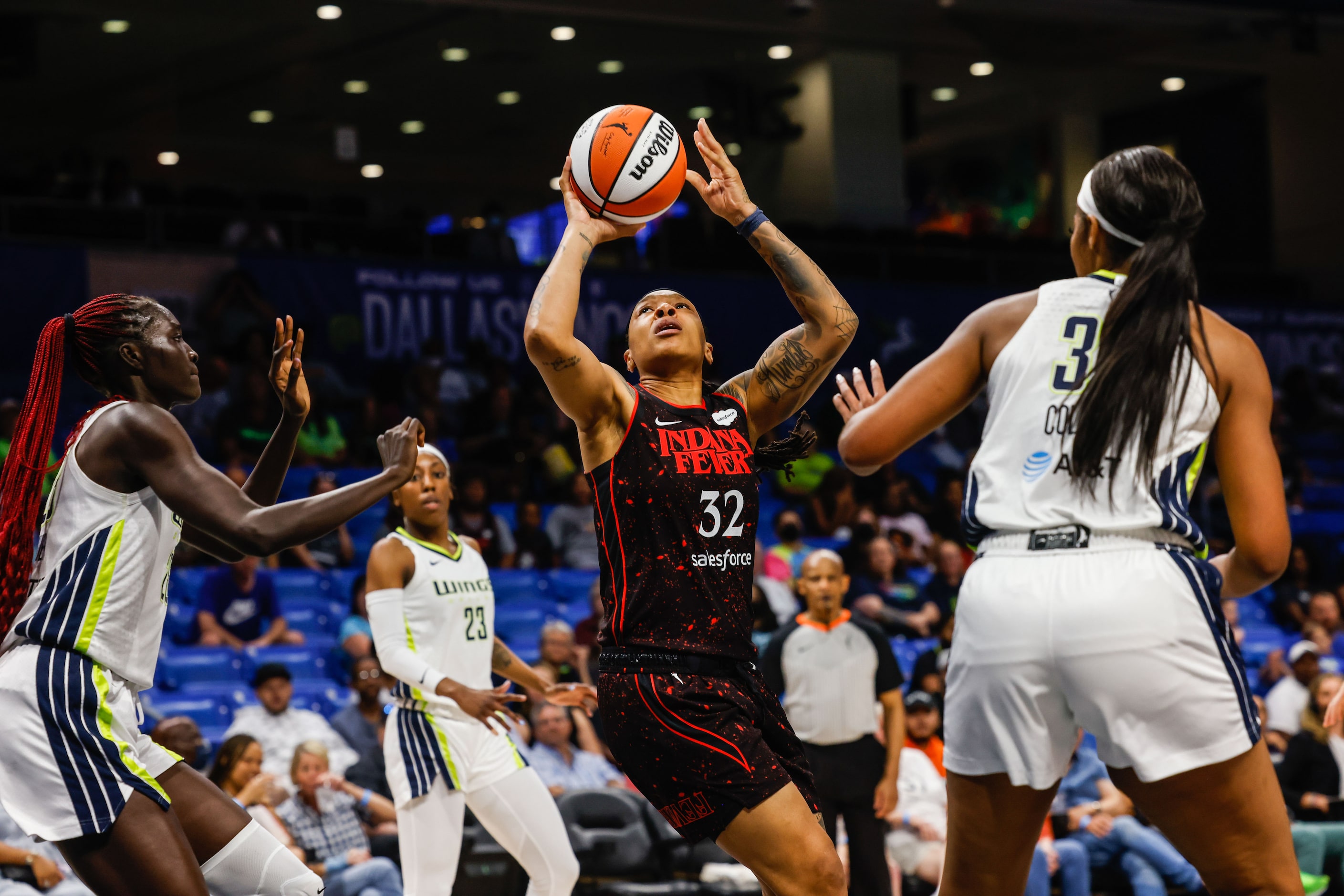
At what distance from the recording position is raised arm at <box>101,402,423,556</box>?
3.26 meters

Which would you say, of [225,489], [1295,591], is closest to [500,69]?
[1295,591]

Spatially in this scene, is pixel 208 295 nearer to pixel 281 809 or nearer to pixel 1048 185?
pixel 281 809

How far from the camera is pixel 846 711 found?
313 inches

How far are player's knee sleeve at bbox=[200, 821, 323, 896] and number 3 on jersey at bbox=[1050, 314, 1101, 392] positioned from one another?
7.30 ft

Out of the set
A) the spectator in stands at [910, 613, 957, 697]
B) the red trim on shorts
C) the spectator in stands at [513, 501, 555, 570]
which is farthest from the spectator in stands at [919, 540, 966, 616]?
the red trim on shorts

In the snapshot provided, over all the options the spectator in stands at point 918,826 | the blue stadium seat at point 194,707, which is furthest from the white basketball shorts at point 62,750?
the blue stadium seat at point 194,707

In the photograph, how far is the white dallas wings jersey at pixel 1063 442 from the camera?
2.94 m

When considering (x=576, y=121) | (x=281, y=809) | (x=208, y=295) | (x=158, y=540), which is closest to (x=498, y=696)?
(x=158, y=540)

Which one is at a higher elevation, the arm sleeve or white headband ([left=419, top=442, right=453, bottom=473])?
white headband ([left=419, top=442, right=453, bottom=473])

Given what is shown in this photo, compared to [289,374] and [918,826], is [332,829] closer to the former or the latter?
[918,826]

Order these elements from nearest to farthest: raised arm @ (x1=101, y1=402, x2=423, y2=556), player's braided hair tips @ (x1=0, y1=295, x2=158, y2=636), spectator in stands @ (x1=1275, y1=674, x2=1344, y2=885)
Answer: raised arm @ (x1=101, y1=402, x2=423, y2=556), player's braided hair tips @ (x1=0, y1=295, x2=158, y2=636), spectator in stands @ (x1=1275, y1=674, x2=1344, y2=885)

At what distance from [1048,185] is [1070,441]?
64.6 feet

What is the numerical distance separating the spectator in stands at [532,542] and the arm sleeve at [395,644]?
667 cm

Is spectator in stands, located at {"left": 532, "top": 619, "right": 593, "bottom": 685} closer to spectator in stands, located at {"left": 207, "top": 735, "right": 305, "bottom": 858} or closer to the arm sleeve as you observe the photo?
spectator in stands, located at {"left": 207, "top": 735, "right": 305, "bottom": 858}
